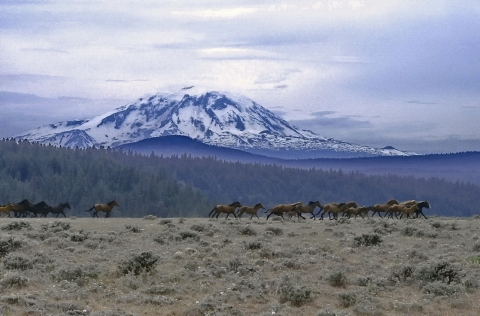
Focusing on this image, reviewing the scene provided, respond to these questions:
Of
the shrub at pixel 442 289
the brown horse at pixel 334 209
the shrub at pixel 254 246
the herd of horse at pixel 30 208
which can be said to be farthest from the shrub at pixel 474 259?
the herd of horse at pixel 30 208

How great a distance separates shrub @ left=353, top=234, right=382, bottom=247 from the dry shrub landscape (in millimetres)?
45

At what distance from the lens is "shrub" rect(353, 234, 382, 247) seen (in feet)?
92.3

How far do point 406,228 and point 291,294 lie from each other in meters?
14.9

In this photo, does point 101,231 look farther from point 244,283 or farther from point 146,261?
point 244,283

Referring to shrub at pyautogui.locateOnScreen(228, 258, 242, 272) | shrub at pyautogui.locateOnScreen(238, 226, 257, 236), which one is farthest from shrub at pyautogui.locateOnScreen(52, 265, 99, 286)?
shrub at pyautogui.locateOnScreen(238, 226, 257, 236)

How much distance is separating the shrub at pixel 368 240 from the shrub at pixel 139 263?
33.3ft

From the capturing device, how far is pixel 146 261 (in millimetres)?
21875

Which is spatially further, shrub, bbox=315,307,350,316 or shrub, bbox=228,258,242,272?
shrub, bbox=228,258,242,272

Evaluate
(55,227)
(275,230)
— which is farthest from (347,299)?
(55,227)

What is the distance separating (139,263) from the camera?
71.4ft

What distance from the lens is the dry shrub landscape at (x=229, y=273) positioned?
1878 centimetres

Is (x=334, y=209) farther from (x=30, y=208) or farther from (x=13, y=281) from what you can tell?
(x=13, y=281)

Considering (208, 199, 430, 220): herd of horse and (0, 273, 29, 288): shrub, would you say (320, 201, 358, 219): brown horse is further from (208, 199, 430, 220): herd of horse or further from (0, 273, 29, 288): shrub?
(0, 273, 29, 288): shrub

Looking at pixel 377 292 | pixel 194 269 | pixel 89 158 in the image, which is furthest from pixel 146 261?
pixel 89 158
